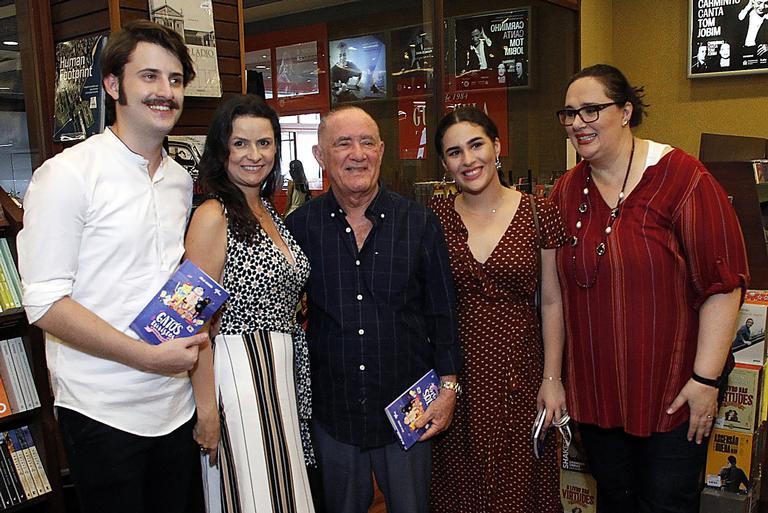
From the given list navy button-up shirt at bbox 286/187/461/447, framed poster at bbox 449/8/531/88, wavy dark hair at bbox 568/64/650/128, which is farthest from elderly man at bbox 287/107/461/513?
framed poster at bbox 449/8/531/88

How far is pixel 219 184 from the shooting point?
200 centimetres

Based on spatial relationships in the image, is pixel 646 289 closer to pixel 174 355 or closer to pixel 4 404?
pixel 174 355

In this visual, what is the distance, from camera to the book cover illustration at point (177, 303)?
1.70 m

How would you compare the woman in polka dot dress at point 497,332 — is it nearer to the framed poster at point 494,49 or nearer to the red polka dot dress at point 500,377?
the red polka dot dress at point 500,377

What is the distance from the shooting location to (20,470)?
2568mm

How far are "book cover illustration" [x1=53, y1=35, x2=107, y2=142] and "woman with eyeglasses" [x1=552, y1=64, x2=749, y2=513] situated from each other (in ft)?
5.75

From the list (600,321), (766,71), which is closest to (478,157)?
(600,321)

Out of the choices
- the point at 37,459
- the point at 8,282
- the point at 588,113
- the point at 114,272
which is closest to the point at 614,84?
the point at 588,113

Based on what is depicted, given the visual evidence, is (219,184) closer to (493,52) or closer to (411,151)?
(411,151)

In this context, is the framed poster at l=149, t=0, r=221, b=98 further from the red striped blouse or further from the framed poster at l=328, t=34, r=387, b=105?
the framed poster at l=328, t=34, r=387, b=105

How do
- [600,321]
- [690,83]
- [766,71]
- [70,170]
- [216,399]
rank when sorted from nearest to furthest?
[70,170] < [216,399] < [600,321] < [766,71] < [690,83]

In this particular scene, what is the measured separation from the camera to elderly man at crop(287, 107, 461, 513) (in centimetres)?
209

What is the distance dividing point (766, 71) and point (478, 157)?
4.55m

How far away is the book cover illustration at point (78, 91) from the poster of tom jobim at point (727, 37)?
505cm
